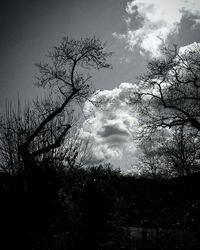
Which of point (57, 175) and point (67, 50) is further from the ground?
point (67, 50)

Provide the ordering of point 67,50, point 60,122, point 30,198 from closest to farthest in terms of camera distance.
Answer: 1. point 30,198
2. point 60,122
3. point 67,50

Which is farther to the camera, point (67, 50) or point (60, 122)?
point (67, 50)

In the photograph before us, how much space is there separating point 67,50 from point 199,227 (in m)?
11.1

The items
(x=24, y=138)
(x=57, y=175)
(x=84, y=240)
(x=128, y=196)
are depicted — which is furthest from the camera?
(x=128, y=196)

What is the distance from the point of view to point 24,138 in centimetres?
941

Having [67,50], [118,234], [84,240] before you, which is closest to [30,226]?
[84,240]

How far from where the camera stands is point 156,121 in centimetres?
1559

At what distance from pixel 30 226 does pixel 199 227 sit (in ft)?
17.7

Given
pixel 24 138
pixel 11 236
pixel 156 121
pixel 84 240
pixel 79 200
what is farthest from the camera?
pixel 156 121

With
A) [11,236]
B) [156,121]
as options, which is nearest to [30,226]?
[11,236]

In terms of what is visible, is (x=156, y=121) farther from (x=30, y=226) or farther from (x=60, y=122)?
(x=30, y=226)

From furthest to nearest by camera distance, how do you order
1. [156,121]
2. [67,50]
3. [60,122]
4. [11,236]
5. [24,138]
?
[156,121], [67,50], [60,122], [24,138], [11,236]

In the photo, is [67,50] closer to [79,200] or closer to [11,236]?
[79,200]

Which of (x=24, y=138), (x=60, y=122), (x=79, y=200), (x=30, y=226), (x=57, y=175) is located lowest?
(x=30, y=226)
